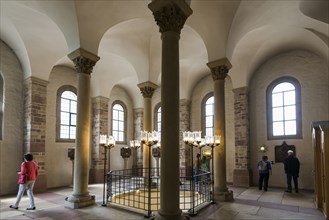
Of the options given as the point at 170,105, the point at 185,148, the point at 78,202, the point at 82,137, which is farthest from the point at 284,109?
the point at 78,202

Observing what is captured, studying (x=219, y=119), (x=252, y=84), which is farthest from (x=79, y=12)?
(x=252, y=84)

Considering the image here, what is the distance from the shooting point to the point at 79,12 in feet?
24.1

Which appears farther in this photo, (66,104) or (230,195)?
(66,104)

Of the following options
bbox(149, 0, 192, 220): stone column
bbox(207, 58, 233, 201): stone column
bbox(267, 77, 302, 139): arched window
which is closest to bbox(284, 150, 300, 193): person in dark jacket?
bbox(267, 77, 302, 139): arched window

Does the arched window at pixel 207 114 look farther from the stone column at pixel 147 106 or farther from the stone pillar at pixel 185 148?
the stone column at pixel 147 106

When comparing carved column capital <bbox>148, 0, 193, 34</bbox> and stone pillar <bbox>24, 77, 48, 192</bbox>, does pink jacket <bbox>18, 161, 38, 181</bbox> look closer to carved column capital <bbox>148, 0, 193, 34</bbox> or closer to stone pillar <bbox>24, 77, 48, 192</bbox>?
stone pillar <bbox>24, 77, 48, 192</bbox>

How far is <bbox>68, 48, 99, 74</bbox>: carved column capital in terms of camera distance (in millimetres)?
7715

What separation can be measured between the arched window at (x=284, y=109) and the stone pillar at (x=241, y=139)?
3.79ft

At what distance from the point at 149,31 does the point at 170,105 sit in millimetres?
5925

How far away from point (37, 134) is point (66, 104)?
308 centimetres

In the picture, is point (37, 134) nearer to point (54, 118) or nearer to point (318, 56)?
point (54, 118)

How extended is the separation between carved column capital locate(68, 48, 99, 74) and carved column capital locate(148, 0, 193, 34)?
3.23m

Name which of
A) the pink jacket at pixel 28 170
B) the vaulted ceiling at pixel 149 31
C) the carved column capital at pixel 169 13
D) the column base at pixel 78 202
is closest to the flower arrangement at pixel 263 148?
the vaulted ceiling at pixel 149 31

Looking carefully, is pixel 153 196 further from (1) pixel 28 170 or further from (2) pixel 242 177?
(2) pixel 242 177
